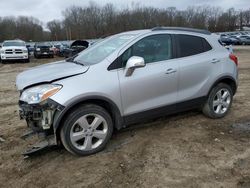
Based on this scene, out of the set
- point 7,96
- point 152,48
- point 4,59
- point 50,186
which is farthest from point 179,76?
point 4,59

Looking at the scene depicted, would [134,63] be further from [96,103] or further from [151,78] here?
[96,103]

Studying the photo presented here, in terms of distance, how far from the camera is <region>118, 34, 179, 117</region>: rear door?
425 centimetres

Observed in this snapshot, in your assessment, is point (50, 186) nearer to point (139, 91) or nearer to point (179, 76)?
point (139, 91)

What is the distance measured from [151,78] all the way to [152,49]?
52 cm

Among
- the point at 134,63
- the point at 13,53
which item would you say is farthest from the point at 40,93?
the point at 13,53

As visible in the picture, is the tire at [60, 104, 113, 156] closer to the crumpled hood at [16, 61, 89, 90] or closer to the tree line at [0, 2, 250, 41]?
the crumpled hood at [16, 61, 89, 90]

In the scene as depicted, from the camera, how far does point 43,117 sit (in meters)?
3.83

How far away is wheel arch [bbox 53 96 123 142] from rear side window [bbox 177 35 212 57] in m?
1.58

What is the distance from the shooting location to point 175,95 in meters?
4.79

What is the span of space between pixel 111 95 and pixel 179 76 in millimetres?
1342

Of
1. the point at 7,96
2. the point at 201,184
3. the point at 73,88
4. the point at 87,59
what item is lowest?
the point at 201,184

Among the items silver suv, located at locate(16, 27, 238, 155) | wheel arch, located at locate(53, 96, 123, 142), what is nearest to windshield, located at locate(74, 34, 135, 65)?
silver suv, located at locate(16, 27, 238, 155)

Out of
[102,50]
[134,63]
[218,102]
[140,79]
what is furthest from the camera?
[218,102]

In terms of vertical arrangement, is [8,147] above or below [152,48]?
below
